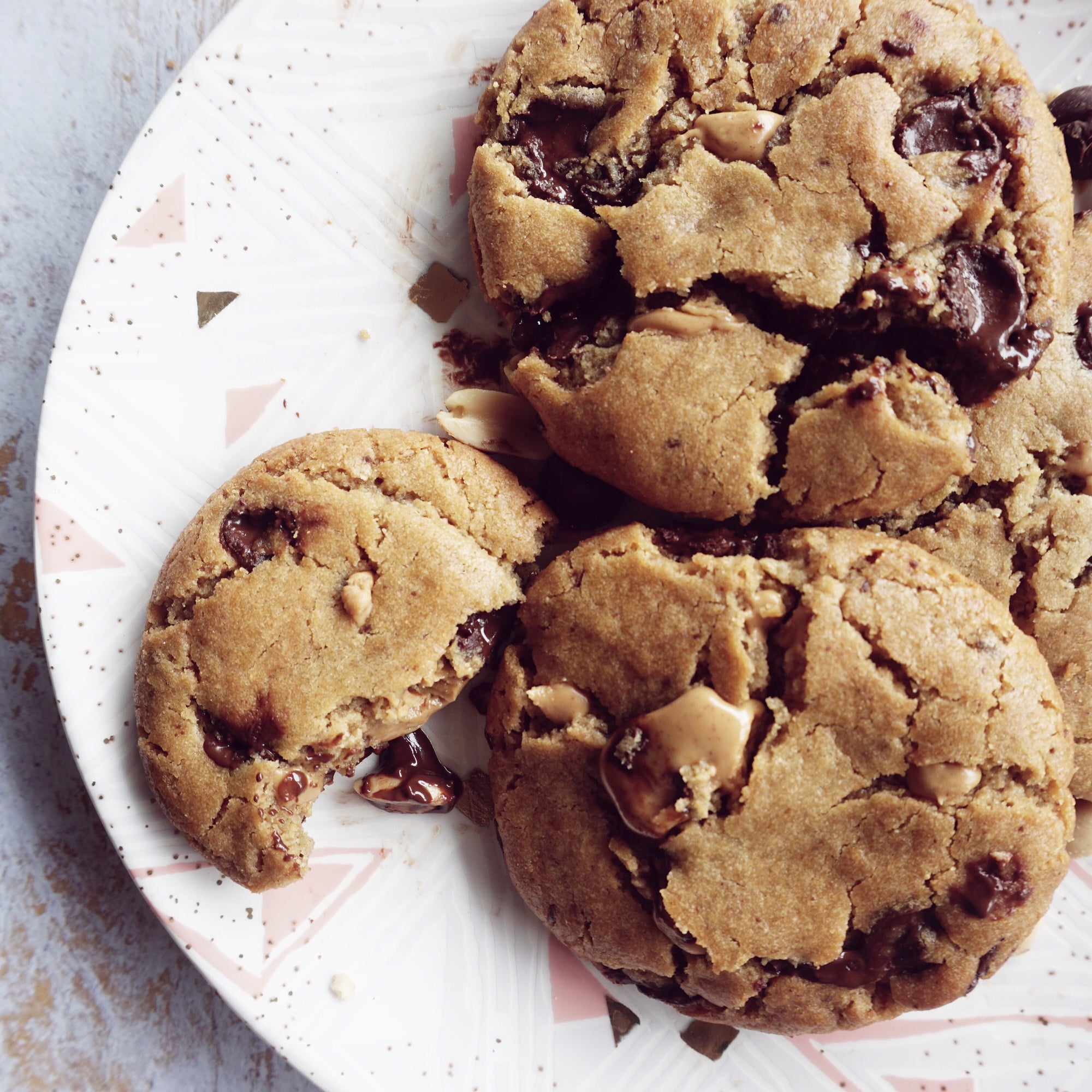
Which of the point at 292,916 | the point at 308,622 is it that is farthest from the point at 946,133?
the point at 292,916

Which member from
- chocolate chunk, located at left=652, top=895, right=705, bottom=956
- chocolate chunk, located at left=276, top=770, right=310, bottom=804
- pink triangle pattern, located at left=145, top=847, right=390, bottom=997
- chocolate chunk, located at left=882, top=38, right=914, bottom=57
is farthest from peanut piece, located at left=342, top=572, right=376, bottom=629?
chocolate chunk, located at left=882, top=38, right=914, bottom=57

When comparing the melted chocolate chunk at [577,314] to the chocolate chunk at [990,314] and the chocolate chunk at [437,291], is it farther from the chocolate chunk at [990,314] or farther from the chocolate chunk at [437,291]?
the chocolate chunk at [990,314]

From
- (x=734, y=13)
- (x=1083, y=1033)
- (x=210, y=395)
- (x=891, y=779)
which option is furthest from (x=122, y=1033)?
(x=734, y=13)

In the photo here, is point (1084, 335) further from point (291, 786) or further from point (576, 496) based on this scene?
point (291, 786)

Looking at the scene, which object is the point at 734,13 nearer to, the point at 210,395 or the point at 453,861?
the point at 210,395

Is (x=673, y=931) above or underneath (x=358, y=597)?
underneath

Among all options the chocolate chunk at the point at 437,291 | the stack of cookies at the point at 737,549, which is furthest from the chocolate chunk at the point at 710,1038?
the chocolate chunk at the point at 437,291

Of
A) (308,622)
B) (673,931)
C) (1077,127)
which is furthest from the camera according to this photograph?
(1077,127)

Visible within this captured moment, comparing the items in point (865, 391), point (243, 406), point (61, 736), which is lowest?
point (61, 736)
